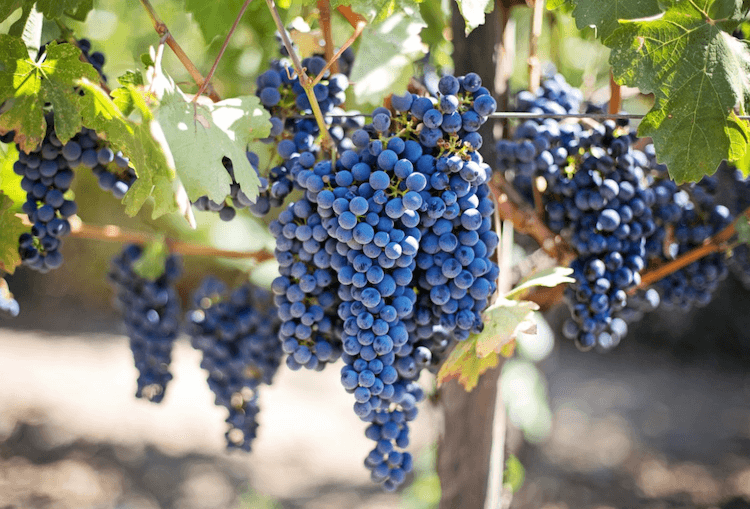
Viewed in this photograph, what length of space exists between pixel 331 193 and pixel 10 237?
0.71 m

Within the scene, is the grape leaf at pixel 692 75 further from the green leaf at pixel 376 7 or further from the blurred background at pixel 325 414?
the blurred background at pixel 325 414

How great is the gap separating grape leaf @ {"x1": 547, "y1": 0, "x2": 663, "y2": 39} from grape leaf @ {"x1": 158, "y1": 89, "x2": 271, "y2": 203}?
57 cm

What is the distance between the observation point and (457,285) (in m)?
0.93

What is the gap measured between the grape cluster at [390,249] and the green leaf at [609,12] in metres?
0.22

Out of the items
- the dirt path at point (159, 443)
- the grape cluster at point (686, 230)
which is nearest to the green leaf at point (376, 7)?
the grape cluster at point (686, 230)

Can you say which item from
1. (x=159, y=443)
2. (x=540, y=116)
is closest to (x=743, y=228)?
(x=540, y=116)

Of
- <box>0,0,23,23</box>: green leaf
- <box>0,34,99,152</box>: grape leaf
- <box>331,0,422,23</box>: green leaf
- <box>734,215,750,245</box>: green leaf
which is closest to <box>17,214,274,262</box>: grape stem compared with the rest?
<box>0,34,99,152</box>: grape leaf

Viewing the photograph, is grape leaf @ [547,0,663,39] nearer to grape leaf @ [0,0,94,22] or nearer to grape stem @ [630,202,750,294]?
grape stem @ [630,202,750,294]

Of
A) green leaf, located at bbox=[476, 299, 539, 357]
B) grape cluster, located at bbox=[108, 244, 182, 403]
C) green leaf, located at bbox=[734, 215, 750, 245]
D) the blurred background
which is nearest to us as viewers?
green leaf, located at bbox=[476, 299, 539, 357]

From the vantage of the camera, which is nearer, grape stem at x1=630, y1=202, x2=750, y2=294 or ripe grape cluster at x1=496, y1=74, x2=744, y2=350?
ripe grape cluster at x1=496, y1=74, x2=744, y2=350

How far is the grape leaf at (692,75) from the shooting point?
917 mm

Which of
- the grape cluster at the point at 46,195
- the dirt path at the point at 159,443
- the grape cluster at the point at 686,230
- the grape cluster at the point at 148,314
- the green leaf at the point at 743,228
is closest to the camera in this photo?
the grape cluster at the point at 46,195

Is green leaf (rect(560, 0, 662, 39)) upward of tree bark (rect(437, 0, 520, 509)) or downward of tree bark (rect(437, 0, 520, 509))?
upward

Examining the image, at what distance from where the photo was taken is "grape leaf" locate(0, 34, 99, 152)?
3.15 feet
